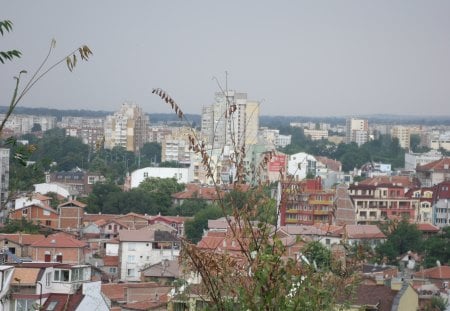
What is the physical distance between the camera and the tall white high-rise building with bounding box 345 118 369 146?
9869 centimetres

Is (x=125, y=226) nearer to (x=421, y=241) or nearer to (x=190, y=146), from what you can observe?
(x=421, y=241)

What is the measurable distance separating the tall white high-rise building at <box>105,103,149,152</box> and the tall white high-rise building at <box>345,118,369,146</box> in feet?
63.2

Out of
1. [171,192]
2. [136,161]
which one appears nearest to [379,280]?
[171,192]

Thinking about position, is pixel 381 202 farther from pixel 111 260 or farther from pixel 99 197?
pixel 111 260

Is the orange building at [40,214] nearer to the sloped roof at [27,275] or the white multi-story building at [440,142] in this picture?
the sloped roof at [27,275]

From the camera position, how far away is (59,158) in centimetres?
6141

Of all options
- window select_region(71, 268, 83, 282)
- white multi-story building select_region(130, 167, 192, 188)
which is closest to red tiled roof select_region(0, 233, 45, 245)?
window select_region(71, 268, 83, 282)

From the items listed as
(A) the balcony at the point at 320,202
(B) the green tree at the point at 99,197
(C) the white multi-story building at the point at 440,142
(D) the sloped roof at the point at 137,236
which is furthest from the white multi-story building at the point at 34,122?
(D) the sloped roof at the point at 137,236

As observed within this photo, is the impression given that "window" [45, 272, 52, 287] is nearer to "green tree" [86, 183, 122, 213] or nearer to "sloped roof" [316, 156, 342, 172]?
"green tree" [86, 183, 122, 213]

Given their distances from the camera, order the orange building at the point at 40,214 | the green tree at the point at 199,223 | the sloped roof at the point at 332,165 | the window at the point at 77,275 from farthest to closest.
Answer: the sloped roof at the point at 332,165
the orange building at the point at 40,214
the green tree at the point at 199,223
the window at the point at 77,275

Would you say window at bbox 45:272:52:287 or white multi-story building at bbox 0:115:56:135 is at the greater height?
window at bbox 45:272:52:287

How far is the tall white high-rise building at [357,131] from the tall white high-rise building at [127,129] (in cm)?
1925

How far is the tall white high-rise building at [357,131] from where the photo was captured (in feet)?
324

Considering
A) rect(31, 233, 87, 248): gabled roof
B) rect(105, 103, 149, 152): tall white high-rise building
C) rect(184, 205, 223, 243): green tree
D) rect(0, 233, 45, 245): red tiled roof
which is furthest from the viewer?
rect(105, 103, 149, 152): tall white high-rise building
